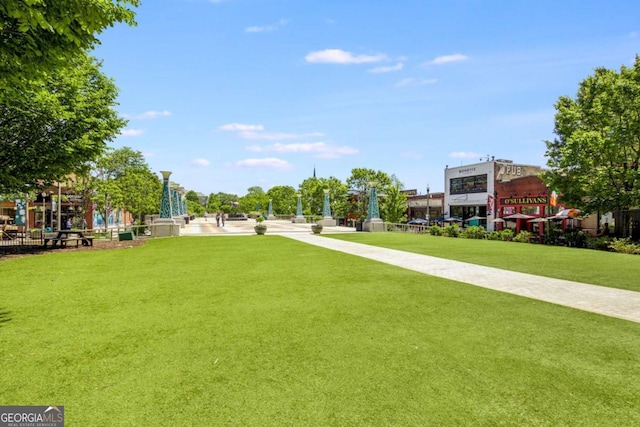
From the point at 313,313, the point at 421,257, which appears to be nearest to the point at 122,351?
the point at 313,313

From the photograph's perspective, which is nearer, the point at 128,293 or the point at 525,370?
the point at 525,370

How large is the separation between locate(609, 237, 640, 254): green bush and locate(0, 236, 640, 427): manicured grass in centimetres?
1487

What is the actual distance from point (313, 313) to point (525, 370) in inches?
131

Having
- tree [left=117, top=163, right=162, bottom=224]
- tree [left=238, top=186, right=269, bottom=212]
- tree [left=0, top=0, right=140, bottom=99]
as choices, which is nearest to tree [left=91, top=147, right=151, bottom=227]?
tree [left=117, top=163, right=162, bottom=224]

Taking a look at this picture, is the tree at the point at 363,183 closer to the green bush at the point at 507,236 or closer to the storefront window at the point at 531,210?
the storefront window at the point at 531,210

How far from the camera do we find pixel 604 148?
20719mm

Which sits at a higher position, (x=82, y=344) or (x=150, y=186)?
(x=150, y=186)

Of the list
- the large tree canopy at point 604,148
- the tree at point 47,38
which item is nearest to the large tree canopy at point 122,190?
the tree at point 47,38

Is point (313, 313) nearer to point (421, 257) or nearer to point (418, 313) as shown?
point (418, 313)

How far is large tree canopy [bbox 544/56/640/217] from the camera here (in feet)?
67.2

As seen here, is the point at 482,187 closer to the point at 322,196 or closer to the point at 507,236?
the point at 322,196

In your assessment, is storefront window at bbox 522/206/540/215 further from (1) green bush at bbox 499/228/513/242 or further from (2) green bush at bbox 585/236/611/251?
(2) green bush at bbox 585/236/611/251

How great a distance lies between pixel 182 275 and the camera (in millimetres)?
10289

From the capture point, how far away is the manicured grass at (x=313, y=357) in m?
3.34
